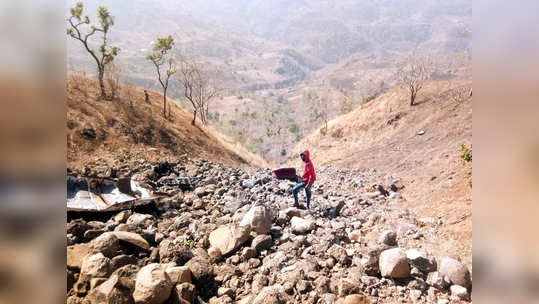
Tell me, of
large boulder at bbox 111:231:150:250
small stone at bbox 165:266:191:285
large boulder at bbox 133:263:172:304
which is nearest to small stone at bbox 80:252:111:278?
large boulder at bbox 133:263:172:304

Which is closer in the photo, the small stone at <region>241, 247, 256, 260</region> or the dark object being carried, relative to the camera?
the small stone at <region>241, 247, 256, 260</region>

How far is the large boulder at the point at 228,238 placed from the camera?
15.3 ft

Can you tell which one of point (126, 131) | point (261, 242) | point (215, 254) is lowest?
point (215, 254)

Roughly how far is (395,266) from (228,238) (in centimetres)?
234

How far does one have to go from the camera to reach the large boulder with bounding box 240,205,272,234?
508cm

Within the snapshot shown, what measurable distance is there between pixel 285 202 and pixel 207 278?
155 inches

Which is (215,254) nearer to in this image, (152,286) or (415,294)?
(152,286)

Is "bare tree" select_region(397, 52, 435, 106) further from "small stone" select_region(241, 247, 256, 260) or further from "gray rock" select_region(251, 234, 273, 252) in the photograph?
"small stone" select_region(241, 247, 256, 260)

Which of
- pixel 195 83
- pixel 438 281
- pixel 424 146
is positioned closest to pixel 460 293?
pixel 438 281

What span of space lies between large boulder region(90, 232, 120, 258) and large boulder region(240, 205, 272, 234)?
6.17 ft

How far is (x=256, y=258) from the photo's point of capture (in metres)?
4.59
